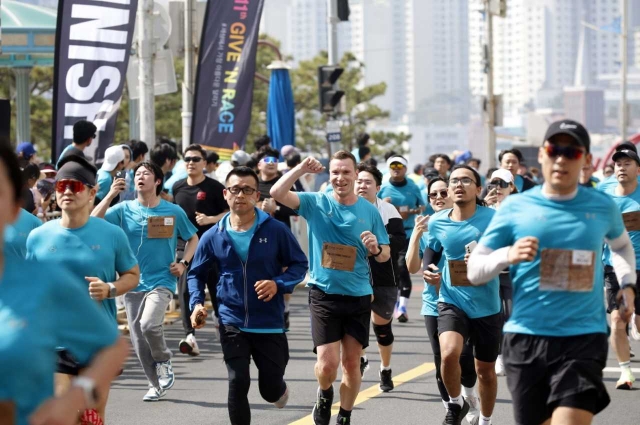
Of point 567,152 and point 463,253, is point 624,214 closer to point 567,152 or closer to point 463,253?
point 463,253

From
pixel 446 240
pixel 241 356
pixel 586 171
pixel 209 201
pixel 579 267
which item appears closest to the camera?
pixel 579 267

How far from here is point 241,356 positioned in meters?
7.64

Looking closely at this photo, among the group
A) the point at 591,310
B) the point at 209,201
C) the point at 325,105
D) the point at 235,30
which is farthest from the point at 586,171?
the point at 591,310

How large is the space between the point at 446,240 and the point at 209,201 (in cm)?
447

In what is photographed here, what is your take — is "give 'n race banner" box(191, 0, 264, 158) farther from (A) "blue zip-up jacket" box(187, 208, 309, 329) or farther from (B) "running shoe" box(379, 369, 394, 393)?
(A) "blue zip-up jacket" box(187, 208, 309, 329)

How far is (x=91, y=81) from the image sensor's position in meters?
13.9

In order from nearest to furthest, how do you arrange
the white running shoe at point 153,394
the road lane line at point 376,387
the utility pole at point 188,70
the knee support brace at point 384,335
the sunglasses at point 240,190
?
1. the sunglasses at point 240,190
2. the road lane line at point 376,387
3. the white running shoe at point 153,394
4. the knee support brace at point 384,335
5. the utility pole at point 188,70

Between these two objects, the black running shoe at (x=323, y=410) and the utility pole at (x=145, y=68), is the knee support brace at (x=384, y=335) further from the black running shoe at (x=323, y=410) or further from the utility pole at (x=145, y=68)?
the utility pole at (x=145, y=68)

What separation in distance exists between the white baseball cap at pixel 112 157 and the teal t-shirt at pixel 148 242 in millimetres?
2166

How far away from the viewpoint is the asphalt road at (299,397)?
9.09 metres

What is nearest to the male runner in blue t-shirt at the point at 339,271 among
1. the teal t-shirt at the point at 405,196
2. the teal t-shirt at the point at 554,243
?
the teal t-shirt at the point at 554,243

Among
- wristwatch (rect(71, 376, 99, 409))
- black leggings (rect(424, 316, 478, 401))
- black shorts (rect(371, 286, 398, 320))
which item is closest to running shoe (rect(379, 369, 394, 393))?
black shorts (rect(371, 286, 398, 320))

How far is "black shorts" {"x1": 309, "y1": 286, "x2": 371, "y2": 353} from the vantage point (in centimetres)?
837

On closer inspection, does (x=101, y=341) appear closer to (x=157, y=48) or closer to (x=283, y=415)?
(x=283, y=415)
